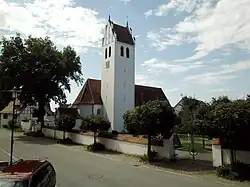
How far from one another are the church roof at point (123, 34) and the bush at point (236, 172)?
148 ft

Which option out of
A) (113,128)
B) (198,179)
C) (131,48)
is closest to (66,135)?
(113,128)

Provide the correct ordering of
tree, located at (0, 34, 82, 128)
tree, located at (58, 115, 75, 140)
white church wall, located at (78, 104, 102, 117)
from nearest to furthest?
tree, located at (58, 115, 75, 140)
tree, located at (0, 34, 82, 128)
white church wall, located at (78, 104, 102, 117)

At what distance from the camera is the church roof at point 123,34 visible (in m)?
58.5

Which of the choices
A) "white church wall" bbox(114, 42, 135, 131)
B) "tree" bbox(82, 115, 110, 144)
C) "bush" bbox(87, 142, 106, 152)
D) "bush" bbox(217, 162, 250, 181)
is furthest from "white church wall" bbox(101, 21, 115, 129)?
"bush" bbox(217, 162, 250, 181)

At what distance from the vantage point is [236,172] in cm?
1475

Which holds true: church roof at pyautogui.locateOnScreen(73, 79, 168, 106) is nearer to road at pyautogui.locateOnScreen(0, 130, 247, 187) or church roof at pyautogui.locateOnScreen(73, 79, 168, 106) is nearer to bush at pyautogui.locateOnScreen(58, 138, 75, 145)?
bush at pyautogui.locateOnScreen(58, 138, 75, 145)

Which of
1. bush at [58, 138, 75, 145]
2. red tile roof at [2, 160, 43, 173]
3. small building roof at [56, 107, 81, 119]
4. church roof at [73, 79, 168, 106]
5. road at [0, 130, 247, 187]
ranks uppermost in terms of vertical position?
church roof at [73, 79, 168, 106]

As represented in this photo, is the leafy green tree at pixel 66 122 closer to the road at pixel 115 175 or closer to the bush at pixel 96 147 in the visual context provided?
the bush at pixel 96 147

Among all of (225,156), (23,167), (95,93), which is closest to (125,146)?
(225,156)

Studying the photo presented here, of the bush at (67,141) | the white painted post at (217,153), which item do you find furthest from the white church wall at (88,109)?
the white painted post at (217,153)

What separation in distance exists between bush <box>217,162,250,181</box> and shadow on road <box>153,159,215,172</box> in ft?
7.19

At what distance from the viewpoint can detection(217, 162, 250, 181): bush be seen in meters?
14.6

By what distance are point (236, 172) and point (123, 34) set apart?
4837 centimetres

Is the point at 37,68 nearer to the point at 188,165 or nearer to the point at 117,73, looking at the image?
the point at 117,73
